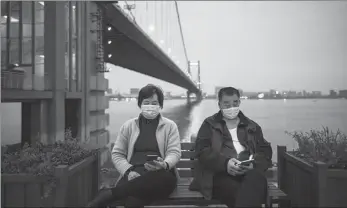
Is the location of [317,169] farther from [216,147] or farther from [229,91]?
[229,91]

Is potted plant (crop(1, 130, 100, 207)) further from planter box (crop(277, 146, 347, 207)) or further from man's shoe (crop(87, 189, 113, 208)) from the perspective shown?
planter box (crop(277, 146, 347, 207))

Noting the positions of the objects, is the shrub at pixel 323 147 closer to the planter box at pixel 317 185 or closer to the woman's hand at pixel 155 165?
the planter box at pixel 317 185

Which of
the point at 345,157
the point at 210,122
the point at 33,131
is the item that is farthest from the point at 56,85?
the point at 345,157

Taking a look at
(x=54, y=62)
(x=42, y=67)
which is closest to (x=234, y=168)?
(x=54, y=62)

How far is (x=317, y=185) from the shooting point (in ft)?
7.16

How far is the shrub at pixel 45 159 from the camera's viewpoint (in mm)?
2158

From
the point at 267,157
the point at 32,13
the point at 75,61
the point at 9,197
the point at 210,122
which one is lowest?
the point at 9,197

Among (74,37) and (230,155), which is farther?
(74,37)

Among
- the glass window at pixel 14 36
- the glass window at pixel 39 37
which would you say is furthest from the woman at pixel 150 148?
the glass window at pixel 14 36

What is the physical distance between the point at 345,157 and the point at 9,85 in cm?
450

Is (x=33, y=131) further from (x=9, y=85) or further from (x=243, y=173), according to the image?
(x=243, y=173)

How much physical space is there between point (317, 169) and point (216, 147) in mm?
731

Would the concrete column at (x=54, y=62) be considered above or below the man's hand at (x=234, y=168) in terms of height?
above

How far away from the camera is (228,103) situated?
2688 millimetres
